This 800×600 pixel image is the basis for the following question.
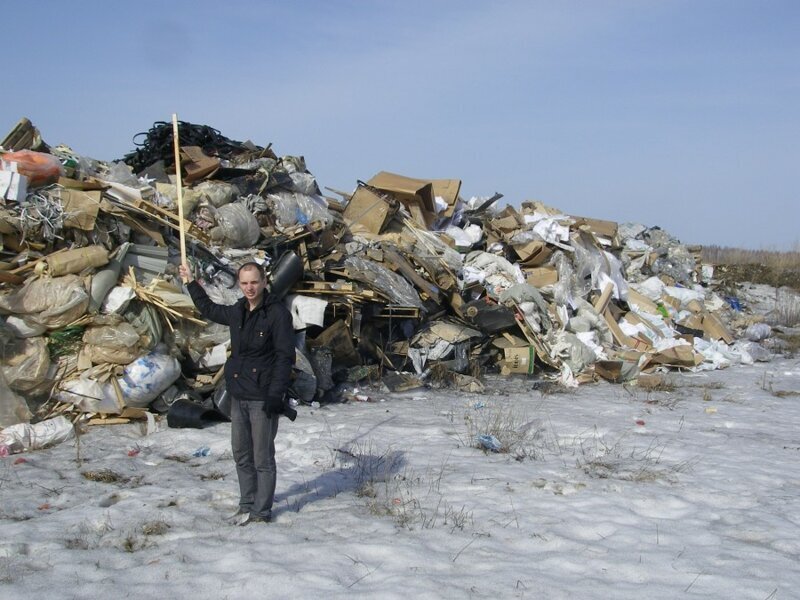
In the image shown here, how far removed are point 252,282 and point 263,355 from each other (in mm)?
467

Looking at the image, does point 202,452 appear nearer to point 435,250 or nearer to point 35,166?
point 35,166

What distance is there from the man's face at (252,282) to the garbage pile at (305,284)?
3307 mm

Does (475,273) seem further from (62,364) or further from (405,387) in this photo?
(62,364)

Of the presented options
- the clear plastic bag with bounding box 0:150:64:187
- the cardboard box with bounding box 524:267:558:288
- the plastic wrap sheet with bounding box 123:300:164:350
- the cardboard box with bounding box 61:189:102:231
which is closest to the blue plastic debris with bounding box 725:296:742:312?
the cardboard box with bounding box 524:267:558:288

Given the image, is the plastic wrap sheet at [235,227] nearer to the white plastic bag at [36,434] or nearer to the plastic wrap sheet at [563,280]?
the white plastic bag at [36,434]

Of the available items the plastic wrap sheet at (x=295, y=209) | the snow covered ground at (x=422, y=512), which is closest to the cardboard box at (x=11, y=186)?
Result: the snow covered ground at (x=422, y=512)

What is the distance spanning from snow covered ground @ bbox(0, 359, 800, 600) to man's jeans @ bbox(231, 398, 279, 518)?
7.7 inches

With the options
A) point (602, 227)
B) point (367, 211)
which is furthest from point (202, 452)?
point (602, 227)

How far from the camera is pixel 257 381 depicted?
4.68 m

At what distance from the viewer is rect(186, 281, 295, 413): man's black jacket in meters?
4.68

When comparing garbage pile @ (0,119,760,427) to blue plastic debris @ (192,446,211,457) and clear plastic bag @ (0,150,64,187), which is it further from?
blue plastic debris @ (192,446,211,457)

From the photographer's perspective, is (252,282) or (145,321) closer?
(252,282)

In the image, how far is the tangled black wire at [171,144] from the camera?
35.5 feet

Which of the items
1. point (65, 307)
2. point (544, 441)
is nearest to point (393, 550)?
point (544, 441)
